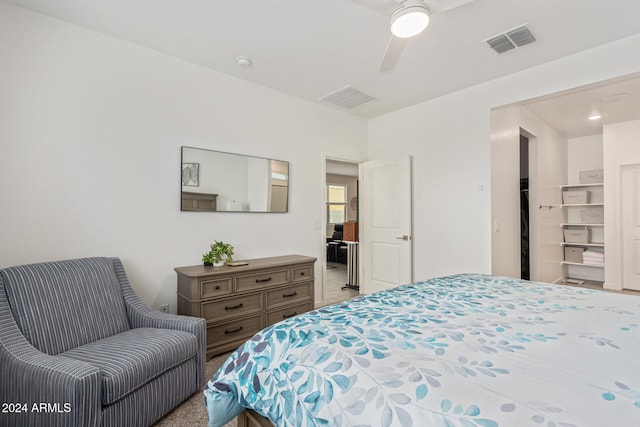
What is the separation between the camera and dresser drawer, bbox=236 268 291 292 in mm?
2820

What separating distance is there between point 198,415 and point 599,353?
2066 millimetres

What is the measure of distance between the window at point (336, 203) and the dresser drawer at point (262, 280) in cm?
620

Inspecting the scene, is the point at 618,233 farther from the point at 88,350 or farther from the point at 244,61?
the point at 88,350

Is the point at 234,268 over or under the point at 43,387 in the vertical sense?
over

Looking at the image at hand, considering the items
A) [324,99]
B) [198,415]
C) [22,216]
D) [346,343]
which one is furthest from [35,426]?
[324,99]

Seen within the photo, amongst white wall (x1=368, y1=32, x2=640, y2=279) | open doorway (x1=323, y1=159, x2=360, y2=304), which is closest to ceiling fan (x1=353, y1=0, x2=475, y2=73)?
white wall (x1=368, y1=32, x2=640, y2=279)

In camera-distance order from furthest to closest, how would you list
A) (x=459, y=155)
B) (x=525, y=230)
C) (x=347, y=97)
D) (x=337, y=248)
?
(x=337, y=248) → (x=525, y=230) → (x=347, y=97) → (x=459, y=155)

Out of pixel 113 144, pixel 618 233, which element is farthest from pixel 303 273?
pixel 618 233

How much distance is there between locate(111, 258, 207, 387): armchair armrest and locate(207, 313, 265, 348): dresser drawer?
1.73ft

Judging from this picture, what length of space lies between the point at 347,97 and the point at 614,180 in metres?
4.63

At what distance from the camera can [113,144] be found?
2.56m

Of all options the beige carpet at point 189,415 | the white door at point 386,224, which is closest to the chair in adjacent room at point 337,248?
the white door at point 386,224

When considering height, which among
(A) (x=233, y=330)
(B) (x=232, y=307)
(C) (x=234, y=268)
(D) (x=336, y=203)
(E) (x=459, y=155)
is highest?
(E) (x=459, y=155)

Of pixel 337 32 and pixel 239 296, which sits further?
pixel 239 296
